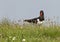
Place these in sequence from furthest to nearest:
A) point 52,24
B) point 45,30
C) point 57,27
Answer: point 52,24 < point 57,27 < point 45,30

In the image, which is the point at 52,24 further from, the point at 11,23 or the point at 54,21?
the point at 11,23

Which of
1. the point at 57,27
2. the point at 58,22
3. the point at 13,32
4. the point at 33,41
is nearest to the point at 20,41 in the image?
the point at 33,41

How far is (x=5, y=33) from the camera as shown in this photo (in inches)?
291

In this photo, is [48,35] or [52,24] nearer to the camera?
[48,35]

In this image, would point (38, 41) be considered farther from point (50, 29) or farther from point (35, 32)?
point (50, 29)

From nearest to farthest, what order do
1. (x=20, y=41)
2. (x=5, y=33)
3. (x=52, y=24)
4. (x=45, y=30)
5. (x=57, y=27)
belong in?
1. (x=20, y=41)
2. (x=5, y=33)
3. (x=45, y=30)
4. (x=57, y=27)
5. (x=52, y=24)

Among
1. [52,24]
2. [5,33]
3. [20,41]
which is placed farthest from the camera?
[52,24]

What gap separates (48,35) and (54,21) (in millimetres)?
1712

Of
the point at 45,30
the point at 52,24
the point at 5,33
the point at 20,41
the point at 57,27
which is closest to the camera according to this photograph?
the point at 20,41

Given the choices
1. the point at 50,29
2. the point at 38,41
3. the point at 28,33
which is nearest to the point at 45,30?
the point at 50,29

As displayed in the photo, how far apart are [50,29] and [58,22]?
117 cm

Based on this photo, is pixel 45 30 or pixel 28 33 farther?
pixel 45 30

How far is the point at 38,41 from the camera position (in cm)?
588

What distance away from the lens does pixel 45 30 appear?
814 centimetres
